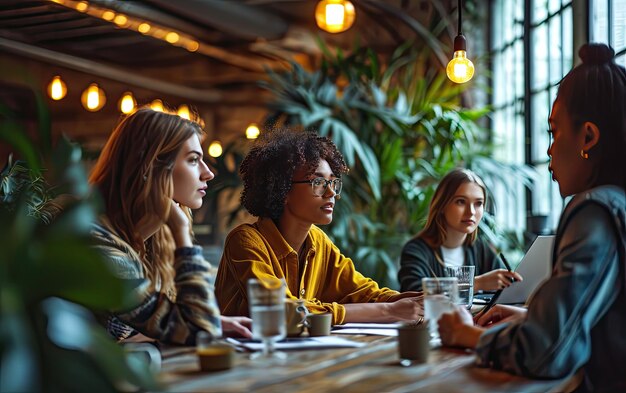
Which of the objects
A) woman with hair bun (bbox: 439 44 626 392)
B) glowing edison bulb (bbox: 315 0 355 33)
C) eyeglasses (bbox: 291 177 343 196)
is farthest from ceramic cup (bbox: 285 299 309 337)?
glowing edison bulb (bbox: 315 0 355 33)

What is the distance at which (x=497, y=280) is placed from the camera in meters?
2.77

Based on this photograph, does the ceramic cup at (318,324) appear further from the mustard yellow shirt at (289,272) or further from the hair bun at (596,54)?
the hair bun at (596,54)

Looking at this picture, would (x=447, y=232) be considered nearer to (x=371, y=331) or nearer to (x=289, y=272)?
(x=289, y=272)

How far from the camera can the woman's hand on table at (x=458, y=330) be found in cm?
181

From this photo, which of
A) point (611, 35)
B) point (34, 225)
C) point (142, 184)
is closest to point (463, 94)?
point (611, 35)

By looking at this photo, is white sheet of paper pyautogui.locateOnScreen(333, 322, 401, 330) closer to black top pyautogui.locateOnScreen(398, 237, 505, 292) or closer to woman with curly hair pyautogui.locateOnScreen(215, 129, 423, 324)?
woman with curly hair pyautogui.locateOnScreen(215, 129, 423, 324)

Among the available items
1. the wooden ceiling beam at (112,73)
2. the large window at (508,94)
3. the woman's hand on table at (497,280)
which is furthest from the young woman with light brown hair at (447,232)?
the wooden ceiling beam at (112,73)

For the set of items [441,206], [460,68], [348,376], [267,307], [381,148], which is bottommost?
[348,376]

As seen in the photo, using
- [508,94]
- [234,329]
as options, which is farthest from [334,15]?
[234,329]

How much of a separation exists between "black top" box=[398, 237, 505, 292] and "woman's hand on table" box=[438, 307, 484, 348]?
145 centimetres

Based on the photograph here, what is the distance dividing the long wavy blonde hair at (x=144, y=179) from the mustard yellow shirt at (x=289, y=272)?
231 mm

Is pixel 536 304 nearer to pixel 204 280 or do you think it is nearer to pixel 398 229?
pixel 204 280

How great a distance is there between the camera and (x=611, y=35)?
185 inches

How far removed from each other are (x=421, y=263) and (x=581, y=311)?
189 centimetres
